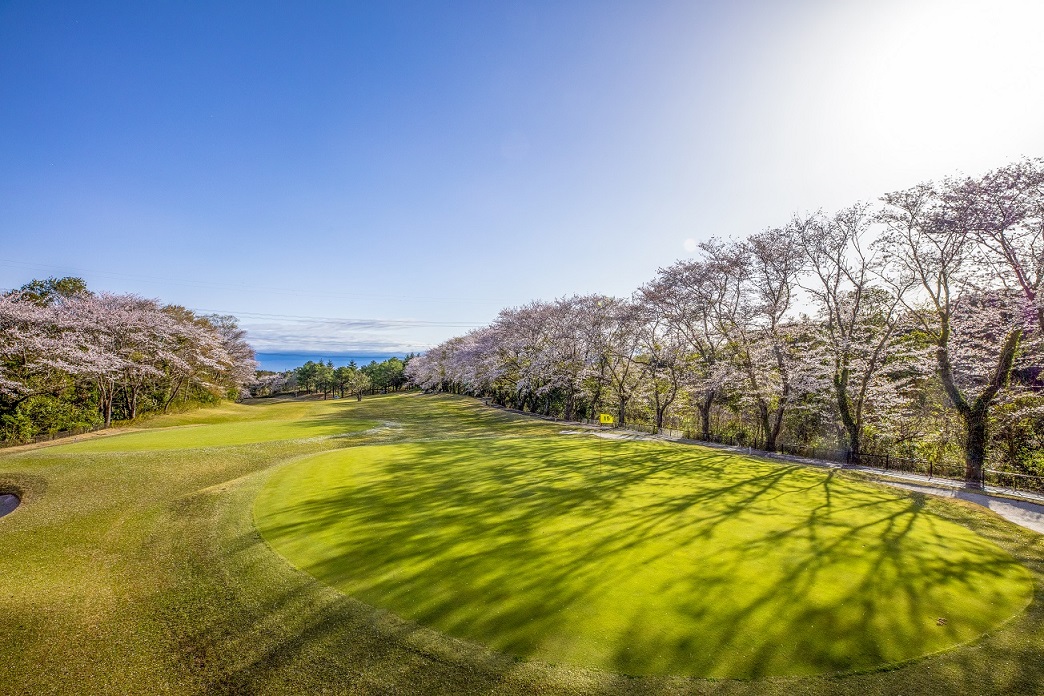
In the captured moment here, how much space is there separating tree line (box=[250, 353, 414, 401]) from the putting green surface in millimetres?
62214

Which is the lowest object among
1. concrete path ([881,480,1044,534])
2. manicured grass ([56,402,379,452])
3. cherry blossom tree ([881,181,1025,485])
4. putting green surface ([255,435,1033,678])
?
manicured grass ([56,402,379,452])

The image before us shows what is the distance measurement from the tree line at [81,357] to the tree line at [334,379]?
34.5 metres

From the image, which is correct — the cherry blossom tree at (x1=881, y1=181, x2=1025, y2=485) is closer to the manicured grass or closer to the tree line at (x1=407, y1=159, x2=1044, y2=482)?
the tree line at (x1=407, y1=159, x2=1044, y2=482)

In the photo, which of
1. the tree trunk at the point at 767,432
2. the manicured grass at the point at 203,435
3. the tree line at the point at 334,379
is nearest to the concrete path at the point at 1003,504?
the tree trunk at the point at 767,432

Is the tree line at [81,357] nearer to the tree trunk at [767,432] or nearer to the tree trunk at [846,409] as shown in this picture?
the tree trunk at [767,432]

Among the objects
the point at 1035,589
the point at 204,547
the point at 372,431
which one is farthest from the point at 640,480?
the point at 372,431

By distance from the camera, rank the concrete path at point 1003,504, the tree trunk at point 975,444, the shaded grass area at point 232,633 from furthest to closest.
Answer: the tree trunk at point 975,444 → the concrete path at point 1003,504 → the shaded grass area at point 232,633

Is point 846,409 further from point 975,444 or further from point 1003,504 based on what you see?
point 1003,504

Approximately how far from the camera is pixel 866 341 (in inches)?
770

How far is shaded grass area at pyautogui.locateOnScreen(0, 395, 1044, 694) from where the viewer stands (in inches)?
180

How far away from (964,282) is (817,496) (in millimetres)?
11469

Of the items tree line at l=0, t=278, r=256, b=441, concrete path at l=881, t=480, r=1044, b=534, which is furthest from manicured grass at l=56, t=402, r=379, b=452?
concrete path at l=881, t=480, r=1044, b=534

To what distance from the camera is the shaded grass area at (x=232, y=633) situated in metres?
4.58

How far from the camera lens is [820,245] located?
1870 centimetres
